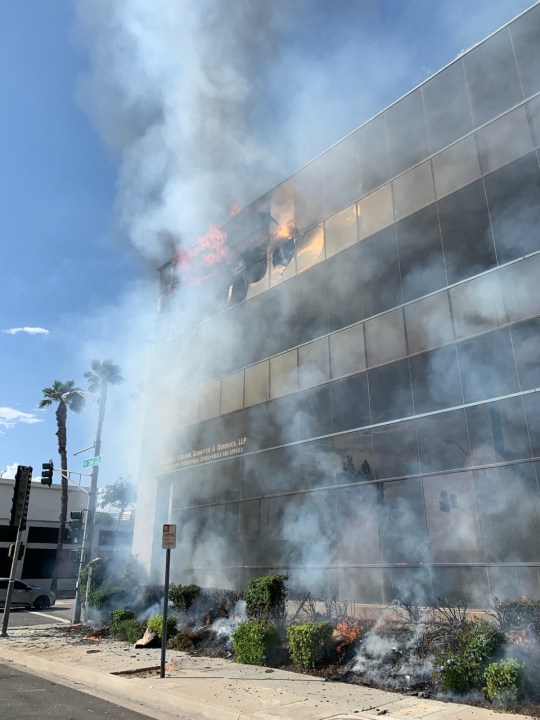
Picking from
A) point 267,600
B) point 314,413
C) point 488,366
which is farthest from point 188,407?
point 488,366

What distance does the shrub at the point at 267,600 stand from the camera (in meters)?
9.23

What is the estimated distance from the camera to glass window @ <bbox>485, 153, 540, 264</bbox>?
930 cm

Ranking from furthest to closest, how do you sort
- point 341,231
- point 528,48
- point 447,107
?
point 341,231
point 447,107
point 528,48

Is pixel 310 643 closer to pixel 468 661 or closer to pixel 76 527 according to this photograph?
pixel 468 661

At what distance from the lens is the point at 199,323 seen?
650 inches

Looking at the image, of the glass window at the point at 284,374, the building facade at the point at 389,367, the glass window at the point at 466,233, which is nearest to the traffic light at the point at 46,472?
the building facade at the point at 389,367

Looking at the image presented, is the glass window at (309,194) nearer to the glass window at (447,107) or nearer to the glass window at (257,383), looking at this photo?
the glass window at (447,107)

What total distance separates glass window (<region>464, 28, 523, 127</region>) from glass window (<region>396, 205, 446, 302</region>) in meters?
2.15

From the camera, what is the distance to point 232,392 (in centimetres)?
1488

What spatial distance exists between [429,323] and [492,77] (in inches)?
203

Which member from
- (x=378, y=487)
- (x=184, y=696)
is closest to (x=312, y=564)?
(x=378, y=487)

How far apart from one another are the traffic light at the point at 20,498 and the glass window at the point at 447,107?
481 inches

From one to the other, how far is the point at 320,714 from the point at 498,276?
7620mm

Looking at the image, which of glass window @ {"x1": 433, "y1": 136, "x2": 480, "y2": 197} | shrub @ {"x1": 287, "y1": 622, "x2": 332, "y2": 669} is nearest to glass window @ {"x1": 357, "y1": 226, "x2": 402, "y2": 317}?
glass window @ {"x1": 433, "y1": 136, "x2": 480, "y2": 197}
